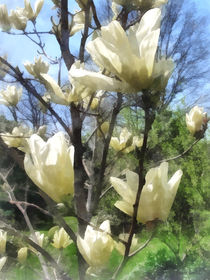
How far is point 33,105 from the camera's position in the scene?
378 mm

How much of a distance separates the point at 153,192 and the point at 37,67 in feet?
0.72

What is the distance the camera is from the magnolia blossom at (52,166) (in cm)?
20

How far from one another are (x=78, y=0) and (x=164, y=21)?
17 cm

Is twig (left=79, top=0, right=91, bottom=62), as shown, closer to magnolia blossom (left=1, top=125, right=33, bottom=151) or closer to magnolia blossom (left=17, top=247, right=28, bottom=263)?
magnolia blossom (left=1, top=125, right=33, bottom=151)

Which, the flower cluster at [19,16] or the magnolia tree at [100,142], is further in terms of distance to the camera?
the flower cluster at [19,16]

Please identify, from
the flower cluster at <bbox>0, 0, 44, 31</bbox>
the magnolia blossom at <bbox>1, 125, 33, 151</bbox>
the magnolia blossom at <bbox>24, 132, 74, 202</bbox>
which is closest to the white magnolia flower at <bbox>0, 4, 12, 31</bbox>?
the flower cluster at <bbox>0, 0, 44, 31</bbox>

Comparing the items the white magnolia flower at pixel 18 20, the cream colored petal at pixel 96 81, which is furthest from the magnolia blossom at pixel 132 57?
the white magnolia flower at pixel 18 20

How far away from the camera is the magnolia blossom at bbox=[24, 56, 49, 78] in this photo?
36cm

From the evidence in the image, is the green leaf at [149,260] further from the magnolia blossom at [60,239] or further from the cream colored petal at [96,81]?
the cream colored petal at [96,81]

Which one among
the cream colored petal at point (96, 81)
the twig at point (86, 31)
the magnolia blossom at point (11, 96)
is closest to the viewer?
the cream colored petal at point (96, 81)

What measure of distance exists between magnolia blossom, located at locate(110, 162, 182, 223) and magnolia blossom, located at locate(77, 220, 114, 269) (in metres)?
0.03

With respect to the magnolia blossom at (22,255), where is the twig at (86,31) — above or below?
above

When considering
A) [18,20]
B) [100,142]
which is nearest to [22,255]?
[100,142]

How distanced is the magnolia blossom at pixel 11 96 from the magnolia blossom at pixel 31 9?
86 millimetres
